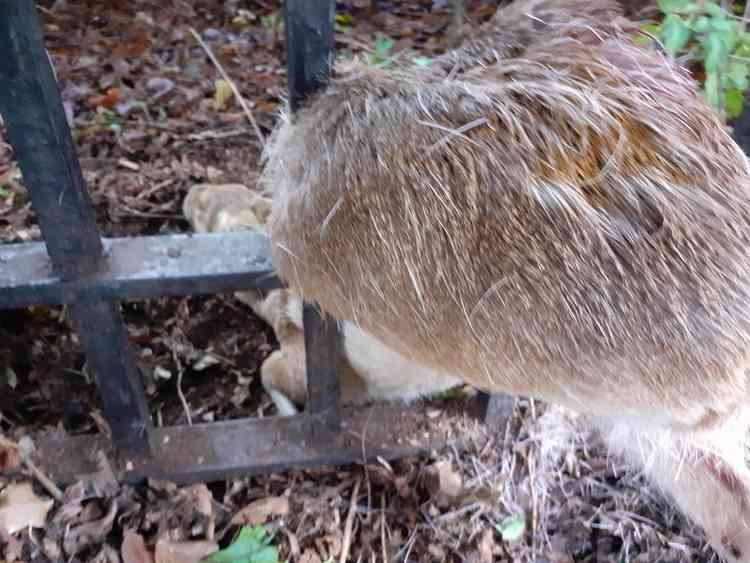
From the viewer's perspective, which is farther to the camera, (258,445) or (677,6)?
(258,445)

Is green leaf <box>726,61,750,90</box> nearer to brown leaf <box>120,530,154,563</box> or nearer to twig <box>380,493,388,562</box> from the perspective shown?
twig <box>380,493,388,562</box>

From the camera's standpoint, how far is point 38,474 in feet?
3.94

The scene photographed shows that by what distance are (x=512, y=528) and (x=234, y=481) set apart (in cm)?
49

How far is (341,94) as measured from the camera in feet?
2.60

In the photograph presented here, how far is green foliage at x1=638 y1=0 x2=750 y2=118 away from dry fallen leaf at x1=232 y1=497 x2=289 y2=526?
0.91m

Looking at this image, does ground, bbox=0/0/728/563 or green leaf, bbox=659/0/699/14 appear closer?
green leaf, bbox=659/0/699/14

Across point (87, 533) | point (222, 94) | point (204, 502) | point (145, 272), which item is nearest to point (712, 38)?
point (145, 272)

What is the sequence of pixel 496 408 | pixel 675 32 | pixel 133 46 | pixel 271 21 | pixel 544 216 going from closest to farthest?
1. pixel 544 216
2. pixel 675 32
3. pixel 496 408
4. pixel 133 46
5. pixel 271 21

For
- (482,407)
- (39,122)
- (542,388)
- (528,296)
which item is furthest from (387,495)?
(39,122)

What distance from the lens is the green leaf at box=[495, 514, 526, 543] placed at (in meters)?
1.27

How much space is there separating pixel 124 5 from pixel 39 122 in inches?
85.3

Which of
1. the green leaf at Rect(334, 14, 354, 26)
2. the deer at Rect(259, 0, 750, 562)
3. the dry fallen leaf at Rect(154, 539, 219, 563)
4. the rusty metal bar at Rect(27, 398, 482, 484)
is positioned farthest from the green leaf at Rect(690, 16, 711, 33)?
the green leaf at Rect(334, 14, 354, 26)

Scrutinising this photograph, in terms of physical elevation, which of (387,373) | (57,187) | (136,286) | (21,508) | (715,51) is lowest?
(21,508)

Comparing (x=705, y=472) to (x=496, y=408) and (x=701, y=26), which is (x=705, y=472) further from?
(x=701, y=26)
